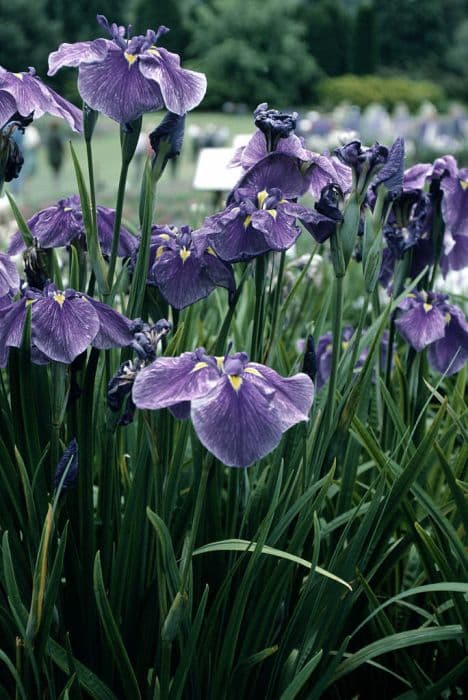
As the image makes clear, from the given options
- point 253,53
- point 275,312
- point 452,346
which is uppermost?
point 253,53

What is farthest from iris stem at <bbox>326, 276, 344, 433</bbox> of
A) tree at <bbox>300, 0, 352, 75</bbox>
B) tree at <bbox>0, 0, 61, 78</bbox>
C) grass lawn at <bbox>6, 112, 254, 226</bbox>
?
tree at <bbox>300, 0, 352, 75</bbox>

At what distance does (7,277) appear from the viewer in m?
1.20

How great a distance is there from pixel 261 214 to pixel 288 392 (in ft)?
0.86

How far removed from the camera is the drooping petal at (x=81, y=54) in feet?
3.69

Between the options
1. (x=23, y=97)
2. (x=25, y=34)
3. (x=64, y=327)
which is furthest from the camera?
(x=25, y=34)

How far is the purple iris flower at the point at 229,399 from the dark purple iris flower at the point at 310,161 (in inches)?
13.9

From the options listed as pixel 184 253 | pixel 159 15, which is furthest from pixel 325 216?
pixel 159 15

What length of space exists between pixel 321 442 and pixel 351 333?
945 millimetres

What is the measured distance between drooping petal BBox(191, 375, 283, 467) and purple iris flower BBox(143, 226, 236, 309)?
29cm

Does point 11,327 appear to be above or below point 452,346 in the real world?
above

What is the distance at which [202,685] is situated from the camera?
1215 mm

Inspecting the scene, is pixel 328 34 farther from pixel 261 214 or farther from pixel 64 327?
pixel 64 327

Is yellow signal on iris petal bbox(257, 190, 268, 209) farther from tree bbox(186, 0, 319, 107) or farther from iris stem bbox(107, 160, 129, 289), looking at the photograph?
tree bbox(186, 0, 319, 107)

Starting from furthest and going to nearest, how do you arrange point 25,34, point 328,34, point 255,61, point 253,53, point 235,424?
point 328,34 → point 253,53 → point 255,61 → point 25,34 → point 235,424
